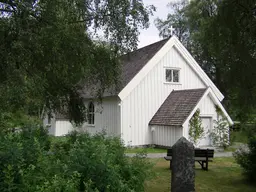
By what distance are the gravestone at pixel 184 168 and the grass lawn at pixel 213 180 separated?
58.3 inches

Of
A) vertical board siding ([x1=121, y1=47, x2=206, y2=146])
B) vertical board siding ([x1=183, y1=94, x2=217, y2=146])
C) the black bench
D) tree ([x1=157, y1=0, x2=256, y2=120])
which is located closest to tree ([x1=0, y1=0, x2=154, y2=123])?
tree ([x1=157, y1=0, x2=256, y2=120])

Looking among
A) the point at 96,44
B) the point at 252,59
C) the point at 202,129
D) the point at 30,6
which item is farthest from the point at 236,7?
the point at 202,129

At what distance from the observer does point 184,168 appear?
25.3 ft

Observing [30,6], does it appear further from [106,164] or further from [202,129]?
[202,129]

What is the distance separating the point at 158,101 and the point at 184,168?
14.5m

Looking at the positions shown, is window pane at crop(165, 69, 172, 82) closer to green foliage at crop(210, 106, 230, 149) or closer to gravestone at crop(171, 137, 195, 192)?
green foliage at crop(210, 106, 230, 149)

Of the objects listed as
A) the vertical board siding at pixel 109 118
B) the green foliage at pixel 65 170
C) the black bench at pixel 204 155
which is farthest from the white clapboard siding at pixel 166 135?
the green foliage at pixel 65 170

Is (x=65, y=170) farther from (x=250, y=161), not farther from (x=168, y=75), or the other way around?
(x=168, y=75)

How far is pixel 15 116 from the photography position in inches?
675

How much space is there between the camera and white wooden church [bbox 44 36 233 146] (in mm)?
20359

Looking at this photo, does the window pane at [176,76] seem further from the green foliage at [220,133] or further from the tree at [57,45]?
the tree at [57,45]

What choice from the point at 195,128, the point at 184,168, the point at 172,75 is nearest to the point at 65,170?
the point at 184,168

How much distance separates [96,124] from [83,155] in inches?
729

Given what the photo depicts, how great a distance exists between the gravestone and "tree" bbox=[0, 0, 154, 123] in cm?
386
